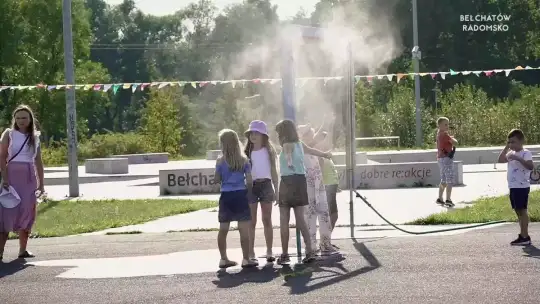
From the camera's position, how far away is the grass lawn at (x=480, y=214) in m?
14.8

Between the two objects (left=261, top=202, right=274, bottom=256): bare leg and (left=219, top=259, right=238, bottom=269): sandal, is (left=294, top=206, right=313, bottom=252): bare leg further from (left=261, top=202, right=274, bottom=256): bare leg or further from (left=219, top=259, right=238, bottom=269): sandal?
(left=219, top=259, right=238, bottom=269): sandal

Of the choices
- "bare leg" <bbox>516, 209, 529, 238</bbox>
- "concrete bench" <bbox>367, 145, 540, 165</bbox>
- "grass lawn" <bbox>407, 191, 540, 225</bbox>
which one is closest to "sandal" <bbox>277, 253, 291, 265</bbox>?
"bare leg" <bbox>516, 209, 529, 238</bbox>

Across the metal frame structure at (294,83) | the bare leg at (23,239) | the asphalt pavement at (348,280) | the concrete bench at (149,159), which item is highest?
the metal frame structure at (294,83)

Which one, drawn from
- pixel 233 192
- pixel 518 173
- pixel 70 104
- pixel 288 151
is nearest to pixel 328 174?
pixel 288 151

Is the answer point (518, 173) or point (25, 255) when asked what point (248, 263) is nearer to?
point (25, 255)

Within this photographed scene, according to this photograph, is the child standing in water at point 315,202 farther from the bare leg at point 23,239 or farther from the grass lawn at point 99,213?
the grass lawn at point 99,213

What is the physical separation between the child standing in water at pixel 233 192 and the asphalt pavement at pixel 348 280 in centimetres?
40

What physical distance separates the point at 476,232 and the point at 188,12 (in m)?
89.3

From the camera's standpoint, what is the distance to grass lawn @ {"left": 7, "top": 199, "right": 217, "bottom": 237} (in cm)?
1652

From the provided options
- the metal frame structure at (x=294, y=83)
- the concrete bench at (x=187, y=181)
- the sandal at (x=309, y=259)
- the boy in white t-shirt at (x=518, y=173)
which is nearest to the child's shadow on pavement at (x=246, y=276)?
the sandal at (x=309, y=259)

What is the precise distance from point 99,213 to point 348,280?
10.2m

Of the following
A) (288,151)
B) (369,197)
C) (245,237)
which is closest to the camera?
(245,237)

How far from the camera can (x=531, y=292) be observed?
8.55 meters

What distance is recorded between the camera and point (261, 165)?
36.3 feet
